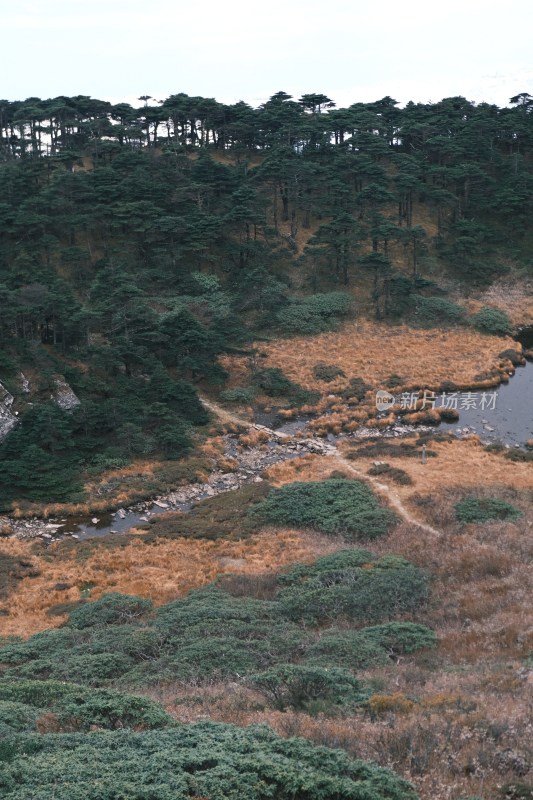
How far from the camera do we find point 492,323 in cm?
4697

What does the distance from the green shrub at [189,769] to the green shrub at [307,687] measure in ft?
7.64

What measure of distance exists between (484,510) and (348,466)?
766 centimetres

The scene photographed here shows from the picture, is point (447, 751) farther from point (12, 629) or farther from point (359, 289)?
point (359, 289)

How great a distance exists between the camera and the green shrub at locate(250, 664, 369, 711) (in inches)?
458

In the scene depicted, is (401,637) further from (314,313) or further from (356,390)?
(314,313)

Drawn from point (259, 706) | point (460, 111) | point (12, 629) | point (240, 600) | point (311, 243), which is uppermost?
point (460, 111)

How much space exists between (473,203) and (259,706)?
4952 centimetres

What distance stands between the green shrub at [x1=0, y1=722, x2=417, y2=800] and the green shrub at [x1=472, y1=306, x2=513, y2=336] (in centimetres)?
4076

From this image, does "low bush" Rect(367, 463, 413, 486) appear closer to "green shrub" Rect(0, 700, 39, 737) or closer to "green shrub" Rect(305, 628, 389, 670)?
"green shrub" Rect(305, 628, 389, 670)

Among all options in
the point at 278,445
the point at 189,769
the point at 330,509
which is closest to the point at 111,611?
the point at 330,509

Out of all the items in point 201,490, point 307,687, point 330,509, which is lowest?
point 201,490

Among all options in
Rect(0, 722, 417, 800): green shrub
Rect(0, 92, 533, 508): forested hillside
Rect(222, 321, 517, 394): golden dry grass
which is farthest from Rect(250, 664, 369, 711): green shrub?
Rect(222, 321, 517, 394): golden dry grass

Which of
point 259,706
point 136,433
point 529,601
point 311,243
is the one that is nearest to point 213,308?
point 311,243

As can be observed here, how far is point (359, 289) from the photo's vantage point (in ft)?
164
